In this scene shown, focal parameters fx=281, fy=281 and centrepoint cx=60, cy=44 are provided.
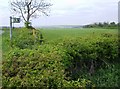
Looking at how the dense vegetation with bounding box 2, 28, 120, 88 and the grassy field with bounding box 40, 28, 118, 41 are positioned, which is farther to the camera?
the grassy field with bounding box 40, 28, 118, 41

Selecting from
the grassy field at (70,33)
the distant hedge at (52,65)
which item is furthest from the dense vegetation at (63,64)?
the grassy field at (70,33)

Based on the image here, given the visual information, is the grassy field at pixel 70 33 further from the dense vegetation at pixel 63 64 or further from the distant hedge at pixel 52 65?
the distant hedge at pixel 52 65

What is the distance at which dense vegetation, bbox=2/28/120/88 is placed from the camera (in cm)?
332

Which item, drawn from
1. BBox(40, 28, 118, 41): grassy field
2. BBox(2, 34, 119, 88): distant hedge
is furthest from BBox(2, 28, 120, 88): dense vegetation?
BBox(40, 28, 118, 41): grassy field

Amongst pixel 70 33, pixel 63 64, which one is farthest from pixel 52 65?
pixel 70 33

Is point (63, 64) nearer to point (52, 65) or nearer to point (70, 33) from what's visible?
point (52, 65)

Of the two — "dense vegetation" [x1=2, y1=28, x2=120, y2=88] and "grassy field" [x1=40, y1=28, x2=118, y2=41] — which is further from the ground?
"grassy field" [x1=40, y1=28, x2=118, y2=41]

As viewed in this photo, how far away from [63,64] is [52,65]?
0.54 metres

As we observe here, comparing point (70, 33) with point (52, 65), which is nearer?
point (52, 65)

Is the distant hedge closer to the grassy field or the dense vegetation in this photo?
the dense vegetation

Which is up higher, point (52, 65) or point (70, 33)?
point (70, 33)

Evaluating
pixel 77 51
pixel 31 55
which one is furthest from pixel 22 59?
pixel 77 51

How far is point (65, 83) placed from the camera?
3275 millimetres

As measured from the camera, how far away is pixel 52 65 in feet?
12.5
